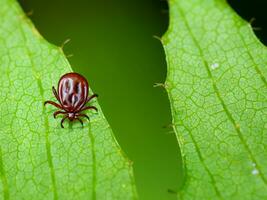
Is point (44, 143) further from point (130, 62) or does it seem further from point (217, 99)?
point (130, 62)

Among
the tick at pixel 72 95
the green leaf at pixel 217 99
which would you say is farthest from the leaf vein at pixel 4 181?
the green leaf at pixel 217 99

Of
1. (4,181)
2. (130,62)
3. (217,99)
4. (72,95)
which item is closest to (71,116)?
(72,95)

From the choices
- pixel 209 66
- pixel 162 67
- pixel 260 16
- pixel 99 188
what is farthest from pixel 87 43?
pixel 99 188

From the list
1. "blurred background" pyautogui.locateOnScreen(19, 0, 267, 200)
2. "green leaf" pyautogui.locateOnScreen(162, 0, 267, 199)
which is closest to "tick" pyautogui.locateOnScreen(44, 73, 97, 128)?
"green leaf" pyautogui.locateOnScreen(162, 0, 267, 199)

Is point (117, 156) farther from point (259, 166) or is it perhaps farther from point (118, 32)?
point (118, 32)

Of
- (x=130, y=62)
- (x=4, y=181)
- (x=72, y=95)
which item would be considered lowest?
(x=130, y=62)

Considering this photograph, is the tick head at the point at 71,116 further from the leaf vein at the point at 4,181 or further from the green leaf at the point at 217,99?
the green leaf at the point at 217,99

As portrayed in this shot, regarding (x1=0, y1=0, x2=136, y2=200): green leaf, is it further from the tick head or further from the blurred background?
the blurred background
